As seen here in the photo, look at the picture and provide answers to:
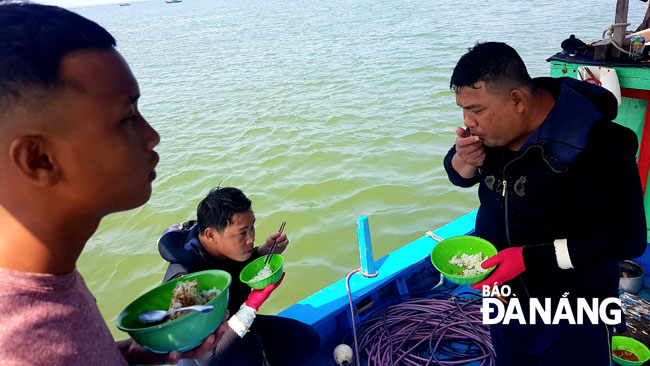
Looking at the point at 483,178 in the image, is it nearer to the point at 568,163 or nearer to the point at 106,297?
the point at 568,163

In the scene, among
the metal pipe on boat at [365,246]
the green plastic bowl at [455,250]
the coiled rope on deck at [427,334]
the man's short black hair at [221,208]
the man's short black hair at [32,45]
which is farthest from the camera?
the metal pipe on boat at [365,246]

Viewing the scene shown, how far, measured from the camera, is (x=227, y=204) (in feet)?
7.82

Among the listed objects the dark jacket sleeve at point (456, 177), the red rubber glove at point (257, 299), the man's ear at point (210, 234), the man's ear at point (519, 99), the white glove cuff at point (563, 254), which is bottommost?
the red rubber glove at point (257, 299)

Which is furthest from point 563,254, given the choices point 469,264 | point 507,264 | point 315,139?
point 315,139

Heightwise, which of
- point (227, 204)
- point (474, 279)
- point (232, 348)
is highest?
point (227, 204)

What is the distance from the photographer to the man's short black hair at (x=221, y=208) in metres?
2.36

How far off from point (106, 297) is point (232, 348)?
321cm

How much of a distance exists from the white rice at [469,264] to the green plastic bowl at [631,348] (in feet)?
3.93

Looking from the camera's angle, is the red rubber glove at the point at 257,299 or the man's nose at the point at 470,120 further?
the red rubber glove at the point at 257,299

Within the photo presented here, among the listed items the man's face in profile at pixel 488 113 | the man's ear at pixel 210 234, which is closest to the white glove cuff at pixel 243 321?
the man's ear at pixel 210 234

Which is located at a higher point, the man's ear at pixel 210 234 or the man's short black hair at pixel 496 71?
the man's short black hair at pixel 496 71

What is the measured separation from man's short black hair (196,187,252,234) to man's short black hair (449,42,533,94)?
1405 mm

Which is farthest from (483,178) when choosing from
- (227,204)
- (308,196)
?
(308,196)

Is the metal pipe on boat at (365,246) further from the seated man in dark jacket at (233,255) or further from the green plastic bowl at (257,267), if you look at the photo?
the green plastic bowl at (257,267)
